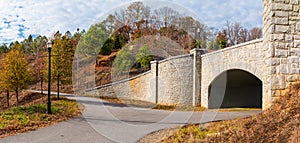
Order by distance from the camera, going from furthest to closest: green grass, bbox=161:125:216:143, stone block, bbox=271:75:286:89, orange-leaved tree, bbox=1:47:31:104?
orange-leaved tree, bbox=1:47:31:104, stone block, bbox=271:75:286:89, green grass, bbox=161:125:216:143

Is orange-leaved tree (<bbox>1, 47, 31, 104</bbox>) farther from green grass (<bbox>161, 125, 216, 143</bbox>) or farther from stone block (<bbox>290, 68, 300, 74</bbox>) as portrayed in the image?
stone block (<bbox>290, 68, 300, 74</bbox>)

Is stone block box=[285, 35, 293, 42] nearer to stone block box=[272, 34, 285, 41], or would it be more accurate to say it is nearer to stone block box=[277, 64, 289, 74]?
stone block box=[272, 34, 285, 41]

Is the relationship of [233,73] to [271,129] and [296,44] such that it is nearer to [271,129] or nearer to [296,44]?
[296,44]

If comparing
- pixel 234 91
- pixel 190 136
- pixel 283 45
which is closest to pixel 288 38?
pixel 283 45

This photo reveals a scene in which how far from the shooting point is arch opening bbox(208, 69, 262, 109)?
15700 mm

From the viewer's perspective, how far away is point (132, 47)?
17.5m

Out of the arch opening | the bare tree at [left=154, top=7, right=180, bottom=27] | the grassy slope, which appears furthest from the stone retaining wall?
the grassy slope

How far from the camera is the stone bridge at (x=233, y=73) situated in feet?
19.4

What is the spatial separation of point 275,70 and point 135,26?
3.98 metres

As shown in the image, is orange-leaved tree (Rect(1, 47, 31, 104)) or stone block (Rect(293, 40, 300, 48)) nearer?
stone block (Rect(293, 40, 300, 48))

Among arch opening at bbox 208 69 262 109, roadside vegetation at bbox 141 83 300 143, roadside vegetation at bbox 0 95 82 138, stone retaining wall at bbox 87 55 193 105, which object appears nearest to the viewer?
roadside vegetation at bbox 141 83 300 143

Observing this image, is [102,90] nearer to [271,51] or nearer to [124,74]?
[124,74]

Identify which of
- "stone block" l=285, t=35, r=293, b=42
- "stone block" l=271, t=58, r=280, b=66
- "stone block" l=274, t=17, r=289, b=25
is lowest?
"stone block" l=271, t=58, r=280, b=66

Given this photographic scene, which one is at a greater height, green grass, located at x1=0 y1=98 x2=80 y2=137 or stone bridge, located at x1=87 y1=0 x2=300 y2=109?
stone bridge, located at x1=87 y1=0 x2=300 y2=109
